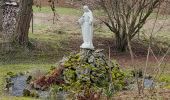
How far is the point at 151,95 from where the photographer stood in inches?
562

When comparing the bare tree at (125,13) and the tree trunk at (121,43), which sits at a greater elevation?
the bare tree at (125,13)

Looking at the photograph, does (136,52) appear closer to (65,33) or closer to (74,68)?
(65,33)

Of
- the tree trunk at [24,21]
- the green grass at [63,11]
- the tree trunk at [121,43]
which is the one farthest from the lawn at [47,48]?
the tree trunk at [121,43]

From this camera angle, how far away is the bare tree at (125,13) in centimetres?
2804

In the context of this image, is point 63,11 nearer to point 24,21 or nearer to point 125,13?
point 125,13

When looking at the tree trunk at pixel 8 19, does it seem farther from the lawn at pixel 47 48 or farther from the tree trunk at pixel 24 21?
the tree trunk at pixel 24 21

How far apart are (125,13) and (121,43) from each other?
165 cm

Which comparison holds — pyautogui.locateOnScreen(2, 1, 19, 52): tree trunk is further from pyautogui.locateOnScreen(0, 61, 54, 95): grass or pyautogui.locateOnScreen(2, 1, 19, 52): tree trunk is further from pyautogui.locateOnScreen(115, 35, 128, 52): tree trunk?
pyautogui.locateOnScreen(115, 35, 128, 52): tree trunk

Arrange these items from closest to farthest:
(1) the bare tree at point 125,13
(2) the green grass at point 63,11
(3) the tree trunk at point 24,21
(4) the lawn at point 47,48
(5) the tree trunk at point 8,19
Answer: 1. (4) the lawn at point 47,48
2. (3) the tree trunk at point 24,21
3. (1) the bare tree at point 125,13
4. (5) the tree trunk at point 8,19
5. (2) the green grass at point 63,11

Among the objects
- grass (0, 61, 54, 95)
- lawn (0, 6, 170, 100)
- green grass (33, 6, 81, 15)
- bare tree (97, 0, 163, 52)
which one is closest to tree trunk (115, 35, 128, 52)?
bare tree (97, 0, 163, 52)

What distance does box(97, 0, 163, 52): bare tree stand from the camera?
2804cm

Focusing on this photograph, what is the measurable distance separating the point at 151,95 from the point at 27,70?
26.4 feet

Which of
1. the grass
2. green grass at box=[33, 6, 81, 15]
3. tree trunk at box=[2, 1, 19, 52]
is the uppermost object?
tree trunk at box=[2, 1, 19, 52]

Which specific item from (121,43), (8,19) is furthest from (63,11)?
(121,43)
